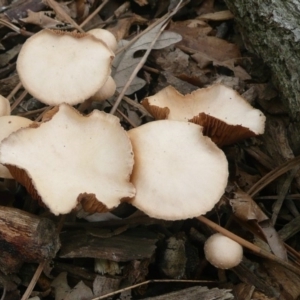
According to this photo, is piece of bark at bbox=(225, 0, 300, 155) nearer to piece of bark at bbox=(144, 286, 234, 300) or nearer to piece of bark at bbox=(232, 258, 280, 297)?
piece of bark at bbox=(232, 258, 280, 297)

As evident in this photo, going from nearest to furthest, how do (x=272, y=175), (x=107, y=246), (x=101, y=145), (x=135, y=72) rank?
(x=101, y=145) → (x=107, y=246) → (x=272, y=175) → (x=135, y=72)

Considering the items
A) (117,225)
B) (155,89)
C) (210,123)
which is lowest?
(117,225)

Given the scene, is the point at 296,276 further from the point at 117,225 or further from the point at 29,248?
the point at 29,248

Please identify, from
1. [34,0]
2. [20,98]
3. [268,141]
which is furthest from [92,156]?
[34,0]

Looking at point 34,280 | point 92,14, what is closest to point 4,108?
point 34,280

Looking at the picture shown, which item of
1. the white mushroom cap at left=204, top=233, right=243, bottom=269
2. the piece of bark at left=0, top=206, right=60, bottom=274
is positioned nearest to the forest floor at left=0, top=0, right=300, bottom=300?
the piece of bark at left=0, top=206, right=60, bottom=274

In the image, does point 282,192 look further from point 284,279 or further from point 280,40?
point 280,40

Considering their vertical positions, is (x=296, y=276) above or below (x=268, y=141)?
below
